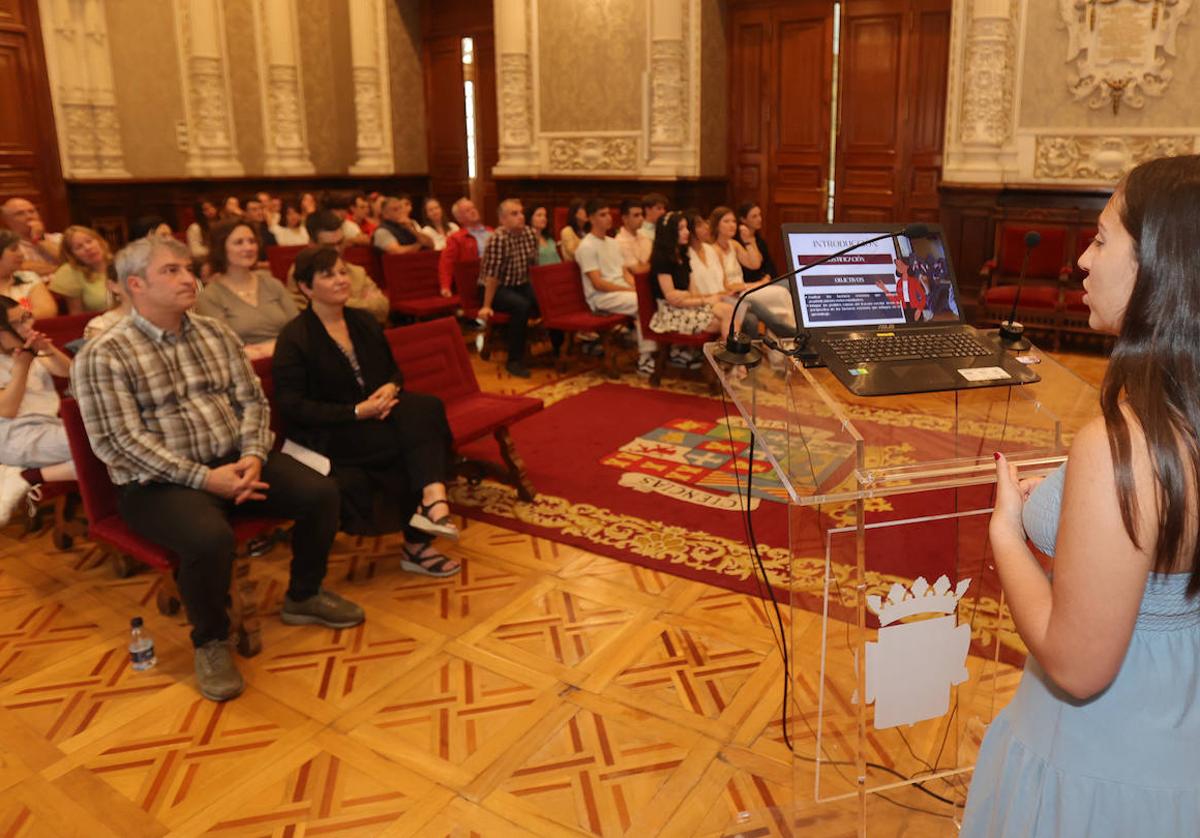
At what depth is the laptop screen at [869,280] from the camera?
2.23 meters

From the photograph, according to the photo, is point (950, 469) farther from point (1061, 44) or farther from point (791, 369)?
point (1061, 44)

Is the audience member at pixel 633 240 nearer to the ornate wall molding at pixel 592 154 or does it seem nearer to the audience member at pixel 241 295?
the ornate wall molding at pixel 592 154

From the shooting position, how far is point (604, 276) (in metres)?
7.11

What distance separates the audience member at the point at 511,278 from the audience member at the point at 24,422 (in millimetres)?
3510

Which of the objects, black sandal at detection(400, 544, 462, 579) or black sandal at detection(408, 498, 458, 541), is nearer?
black sandal at detection(408, 498, 458, 541)

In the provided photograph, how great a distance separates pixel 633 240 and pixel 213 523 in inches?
208

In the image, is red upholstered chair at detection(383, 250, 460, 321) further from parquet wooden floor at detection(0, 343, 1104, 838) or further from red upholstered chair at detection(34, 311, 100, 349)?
parquet wooden floor at detection(0, 343, 1104, 838)

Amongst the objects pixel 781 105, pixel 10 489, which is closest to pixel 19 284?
pixel 10 489

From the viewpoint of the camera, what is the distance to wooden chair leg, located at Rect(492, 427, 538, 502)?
4414 mm

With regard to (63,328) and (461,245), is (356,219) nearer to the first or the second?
(461,245)

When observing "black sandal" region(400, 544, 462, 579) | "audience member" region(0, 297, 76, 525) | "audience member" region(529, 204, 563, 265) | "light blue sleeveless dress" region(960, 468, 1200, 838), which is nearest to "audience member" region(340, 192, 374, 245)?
"audience member" region(529, 204, 563, 265)

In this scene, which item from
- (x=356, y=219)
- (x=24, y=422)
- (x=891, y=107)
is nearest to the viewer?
(x=24, y=422)

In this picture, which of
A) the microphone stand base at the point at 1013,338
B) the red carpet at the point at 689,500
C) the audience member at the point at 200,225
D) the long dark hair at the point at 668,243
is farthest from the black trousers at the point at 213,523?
the audience member at the point at 200,225

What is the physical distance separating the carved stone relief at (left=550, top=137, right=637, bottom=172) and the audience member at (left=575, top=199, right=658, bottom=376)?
362cm
